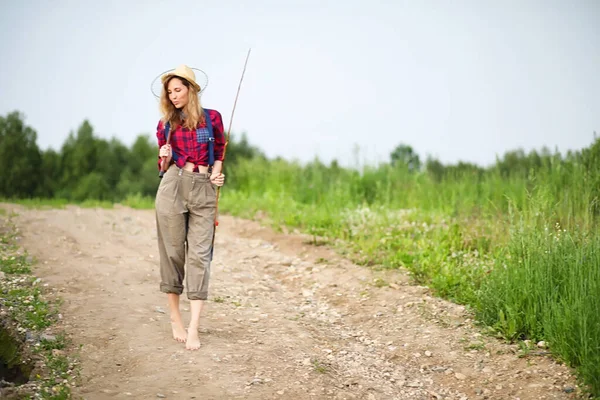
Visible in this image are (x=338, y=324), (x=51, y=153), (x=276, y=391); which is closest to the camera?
(x=276, y=391)

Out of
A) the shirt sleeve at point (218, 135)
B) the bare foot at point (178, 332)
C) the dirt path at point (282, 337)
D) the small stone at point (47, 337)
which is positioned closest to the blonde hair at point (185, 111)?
the shirt sleeve at point (218, 135)

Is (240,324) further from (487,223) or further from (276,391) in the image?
(487,223)

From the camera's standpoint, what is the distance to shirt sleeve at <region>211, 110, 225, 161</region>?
4.91 meters

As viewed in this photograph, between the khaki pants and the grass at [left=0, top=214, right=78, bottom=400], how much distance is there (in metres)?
0.97

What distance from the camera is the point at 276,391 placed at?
4.14 metres

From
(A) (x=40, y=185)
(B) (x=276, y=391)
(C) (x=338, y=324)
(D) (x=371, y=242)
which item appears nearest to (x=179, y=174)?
(B) (x=276, y=391)

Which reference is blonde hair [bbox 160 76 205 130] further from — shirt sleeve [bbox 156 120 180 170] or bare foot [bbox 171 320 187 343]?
bare foot [bbox 171 320 187 343]

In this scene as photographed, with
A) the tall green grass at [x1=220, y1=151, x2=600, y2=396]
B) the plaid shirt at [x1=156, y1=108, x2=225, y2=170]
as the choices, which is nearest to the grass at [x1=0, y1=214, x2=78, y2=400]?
the plaid shirt at [x1=156, y1=108, x2=225, y2=170]

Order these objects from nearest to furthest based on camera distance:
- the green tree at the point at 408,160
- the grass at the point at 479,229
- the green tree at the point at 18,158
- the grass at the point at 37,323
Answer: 1. the grass at the point at 37,323
2. the grass at the point at 479,229
3. the green tree at the point at 408,160
4. the green tree at the point at 18,158

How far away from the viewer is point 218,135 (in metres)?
4.93

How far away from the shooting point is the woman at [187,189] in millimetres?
4727

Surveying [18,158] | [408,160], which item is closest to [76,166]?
[18,158]

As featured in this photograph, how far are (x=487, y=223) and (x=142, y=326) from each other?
4791mm

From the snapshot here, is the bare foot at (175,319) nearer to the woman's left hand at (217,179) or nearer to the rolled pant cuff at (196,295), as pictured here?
the rolled pant cuff at (196,295)
